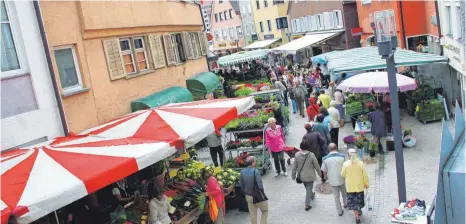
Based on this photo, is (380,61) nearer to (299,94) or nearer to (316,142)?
(299,94)

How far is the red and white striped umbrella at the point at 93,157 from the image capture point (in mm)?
6121

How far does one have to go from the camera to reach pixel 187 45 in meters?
19.8

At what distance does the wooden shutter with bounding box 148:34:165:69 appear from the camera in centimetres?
1565

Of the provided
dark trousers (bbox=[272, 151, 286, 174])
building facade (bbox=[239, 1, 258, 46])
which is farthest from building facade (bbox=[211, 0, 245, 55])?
dark trousers (bbox=[272, 151, 286, 174])

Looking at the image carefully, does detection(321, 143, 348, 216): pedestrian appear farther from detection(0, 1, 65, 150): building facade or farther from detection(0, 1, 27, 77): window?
detection(0, 1, 27, 77): window

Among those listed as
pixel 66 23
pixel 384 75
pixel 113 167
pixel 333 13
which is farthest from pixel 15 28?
pixel 333 13

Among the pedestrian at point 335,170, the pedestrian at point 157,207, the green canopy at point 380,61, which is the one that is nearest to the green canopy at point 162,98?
the pedestrian at point 157,207

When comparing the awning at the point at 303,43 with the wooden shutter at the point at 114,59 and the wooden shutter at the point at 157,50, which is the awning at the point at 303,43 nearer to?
the wooden shutter at the point at 157,50

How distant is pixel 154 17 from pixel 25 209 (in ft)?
36.7

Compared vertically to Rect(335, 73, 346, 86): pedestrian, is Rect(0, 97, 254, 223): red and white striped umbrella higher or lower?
higher

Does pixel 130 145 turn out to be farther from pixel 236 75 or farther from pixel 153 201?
pixel 236 75

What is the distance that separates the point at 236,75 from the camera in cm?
3083

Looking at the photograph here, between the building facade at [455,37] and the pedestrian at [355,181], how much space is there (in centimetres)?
682

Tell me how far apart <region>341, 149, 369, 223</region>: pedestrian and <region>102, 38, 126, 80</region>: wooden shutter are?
7.61m
